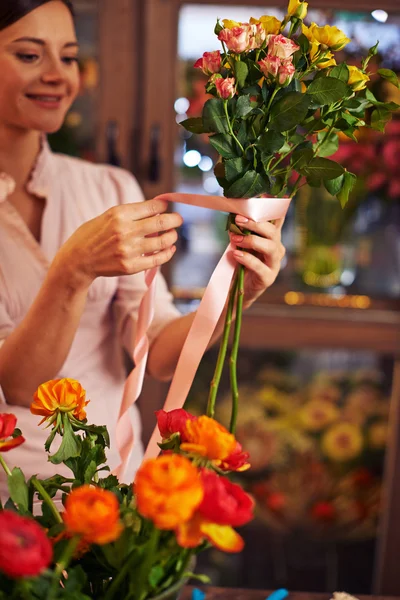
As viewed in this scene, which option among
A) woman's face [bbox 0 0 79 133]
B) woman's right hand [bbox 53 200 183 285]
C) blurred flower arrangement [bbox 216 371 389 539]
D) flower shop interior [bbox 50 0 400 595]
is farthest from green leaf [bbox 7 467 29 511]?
blurred flower arrangement [bbox 216 371 389 539]

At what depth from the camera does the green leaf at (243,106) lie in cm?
71

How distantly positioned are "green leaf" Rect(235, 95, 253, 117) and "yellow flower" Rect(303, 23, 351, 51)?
0.33ft

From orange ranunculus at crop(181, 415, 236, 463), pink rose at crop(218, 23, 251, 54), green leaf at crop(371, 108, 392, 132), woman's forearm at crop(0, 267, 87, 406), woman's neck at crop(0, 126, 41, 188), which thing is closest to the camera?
orange ranunculus at crop(181, 415, 236, 463)

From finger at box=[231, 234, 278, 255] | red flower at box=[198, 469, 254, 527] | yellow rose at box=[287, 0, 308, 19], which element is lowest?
red flower at box=[198, 469, 254, 527]

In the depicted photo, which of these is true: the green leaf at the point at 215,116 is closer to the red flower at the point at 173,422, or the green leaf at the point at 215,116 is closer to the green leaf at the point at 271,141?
the green leaf at the point at 271,141

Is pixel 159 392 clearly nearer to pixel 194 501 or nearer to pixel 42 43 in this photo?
pixel 42 43

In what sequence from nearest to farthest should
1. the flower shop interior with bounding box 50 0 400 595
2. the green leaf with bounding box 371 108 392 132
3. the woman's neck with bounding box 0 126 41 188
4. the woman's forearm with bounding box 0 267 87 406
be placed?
the green leaf with bounding box 371 108 392 132 < the woman's forearm with bounding box 0 267 87 406 < the woman's neck with bounding box 0 126 41 188 < the flower shop interior with bounding box 50 0 400 595

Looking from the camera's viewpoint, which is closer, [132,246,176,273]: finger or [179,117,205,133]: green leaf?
[179,117,205,133]: green leaf

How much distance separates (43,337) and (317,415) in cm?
131

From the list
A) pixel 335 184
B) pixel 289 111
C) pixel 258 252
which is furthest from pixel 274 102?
pixel 258 252

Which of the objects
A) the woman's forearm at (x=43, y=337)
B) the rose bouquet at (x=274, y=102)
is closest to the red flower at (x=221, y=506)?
the rose bouquet at (x=274, y=102)

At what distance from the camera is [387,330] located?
1939mm

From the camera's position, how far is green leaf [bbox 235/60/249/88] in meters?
0.71

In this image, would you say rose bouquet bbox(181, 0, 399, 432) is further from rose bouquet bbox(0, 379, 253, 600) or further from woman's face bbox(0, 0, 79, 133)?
woman's face bbox(0, 0, 79, 133)
